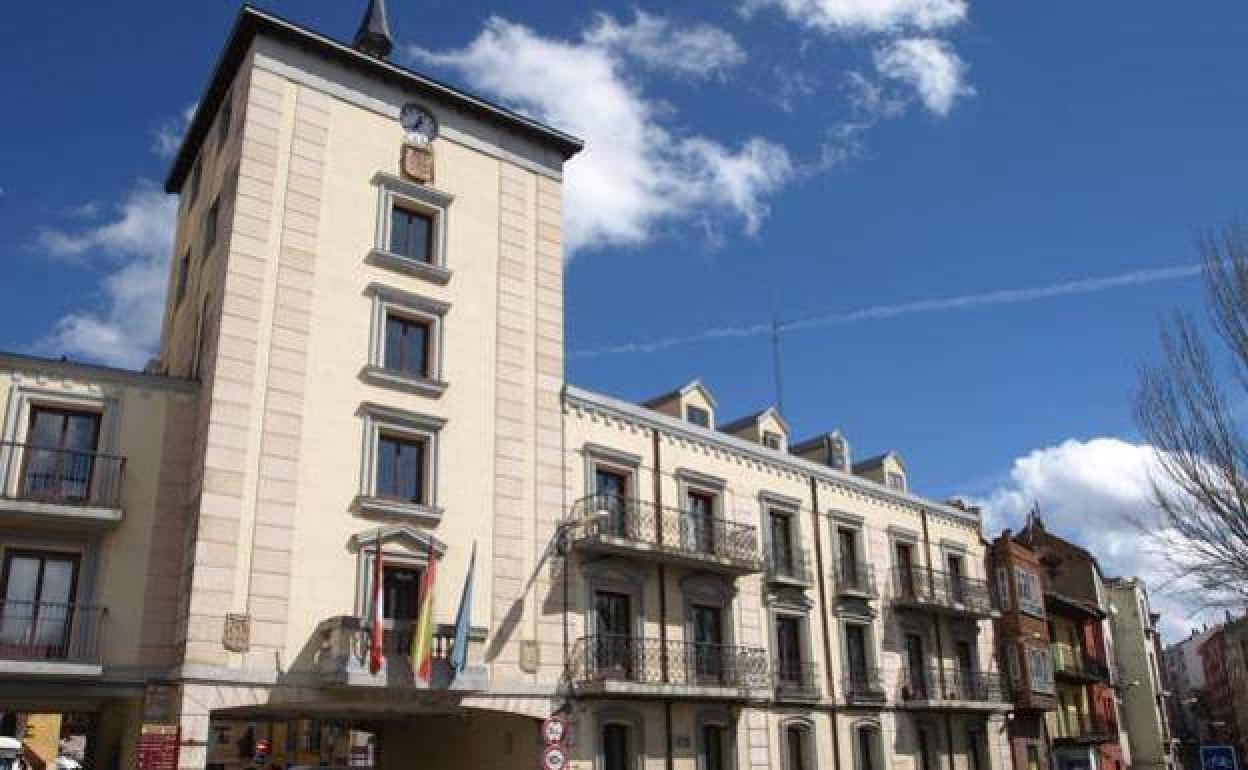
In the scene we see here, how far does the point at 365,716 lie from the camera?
83.7ft

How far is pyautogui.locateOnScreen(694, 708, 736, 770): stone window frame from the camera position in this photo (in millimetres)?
26016

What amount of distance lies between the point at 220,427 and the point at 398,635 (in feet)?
17.5

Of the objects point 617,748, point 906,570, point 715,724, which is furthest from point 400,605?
point 906,570

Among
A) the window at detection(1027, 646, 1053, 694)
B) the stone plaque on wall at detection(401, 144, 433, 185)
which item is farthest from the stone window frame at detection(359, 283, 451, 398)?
the window at detection(1027, 646, 1053, 694)

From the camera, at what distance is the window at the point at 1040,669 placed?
127ft

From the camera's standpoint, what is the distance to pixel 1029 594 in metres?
41.1

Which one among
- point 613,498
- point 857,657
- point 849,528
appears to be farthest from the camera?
point 849,528

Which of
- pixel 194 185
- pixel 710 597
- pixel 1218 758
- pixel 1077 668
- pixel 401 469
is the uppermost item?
pixel 194 185

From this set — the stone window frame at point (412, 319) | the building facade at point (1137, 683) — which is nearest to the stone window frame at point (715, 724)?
the stone window frame at point (412, 319)

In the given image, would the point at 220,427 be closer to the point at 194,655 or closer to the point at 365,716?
the point at 194,655

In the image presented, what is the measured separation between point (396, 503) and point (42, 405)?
6905mm

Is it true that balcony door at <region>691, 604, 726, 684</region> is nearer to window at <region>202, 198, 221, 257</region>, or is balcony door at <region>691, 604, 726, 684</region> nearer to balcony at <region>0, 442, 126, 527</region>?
balcony at <region>0, 442, 126, 527</region>

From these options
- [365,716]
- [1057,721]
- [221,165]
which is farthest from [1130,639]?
[221,165]

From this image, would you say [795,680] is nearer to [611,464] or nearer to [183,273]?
[611,464]
